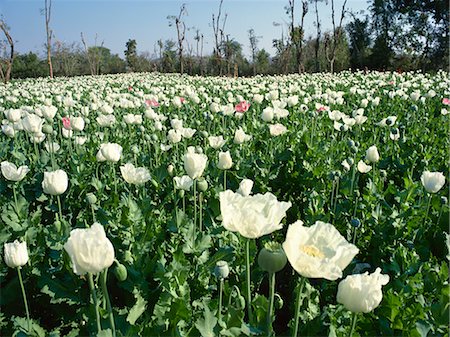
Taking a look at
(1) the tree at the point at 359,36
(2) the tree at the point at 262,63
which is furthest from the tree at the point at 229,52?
(1) the tree at the point at 359,36

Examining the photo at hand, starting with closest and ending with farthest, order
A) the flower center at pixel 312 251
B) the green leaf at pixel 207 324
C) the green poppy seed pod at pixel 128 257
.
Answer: the flower center at pixel 312 251 < the green leaf at pixel 207 324 < the green poppy seed pod at pixel 128 257

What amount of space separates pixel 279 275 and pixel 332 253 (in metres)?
1.89

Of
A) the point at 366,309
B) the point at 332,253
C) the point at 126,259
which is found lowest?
the point at 126,259

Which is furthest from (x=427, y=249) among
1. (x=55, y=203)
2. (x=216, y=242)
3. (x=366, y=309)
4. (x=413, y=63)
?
(x=413, y=63)

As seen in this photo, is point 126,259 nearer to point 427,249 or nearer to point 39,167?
point 427,249

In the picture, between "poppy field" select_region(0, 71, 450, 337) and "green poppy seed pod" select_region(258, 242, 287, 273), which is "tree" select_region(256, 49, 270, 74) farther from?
"green poppy seed pod" select_region(258, 242, 287, 273)

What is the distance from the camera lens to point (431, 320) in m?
1.67

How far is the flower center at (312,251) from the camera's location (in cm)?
111

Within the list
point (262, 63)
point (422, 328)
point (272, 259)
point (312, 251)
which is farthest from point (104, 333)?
point (262, 63)

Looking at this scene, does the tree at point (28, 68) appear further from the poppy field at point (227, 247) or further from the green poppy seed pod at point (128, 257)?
the green poppy seed pod at point (128, 257)

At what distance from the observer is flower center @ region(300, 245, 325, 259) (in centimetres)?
111

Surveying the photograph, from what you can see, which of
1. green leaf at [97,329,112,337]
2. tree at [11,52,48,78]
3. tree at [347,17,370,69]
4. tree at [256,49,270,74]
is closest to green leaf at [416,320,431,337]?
green leaf at [97,329,112,337]

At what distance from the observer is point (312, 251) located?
1122mm

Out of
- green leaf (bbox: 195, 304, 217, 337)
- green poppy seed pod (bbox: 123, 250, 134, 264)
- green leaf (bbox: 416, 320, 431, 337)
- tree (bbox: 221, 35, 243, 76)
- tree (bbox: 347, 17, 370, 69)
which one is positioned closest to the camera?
green leaf (bbox: 195, 304, 217, 337)
